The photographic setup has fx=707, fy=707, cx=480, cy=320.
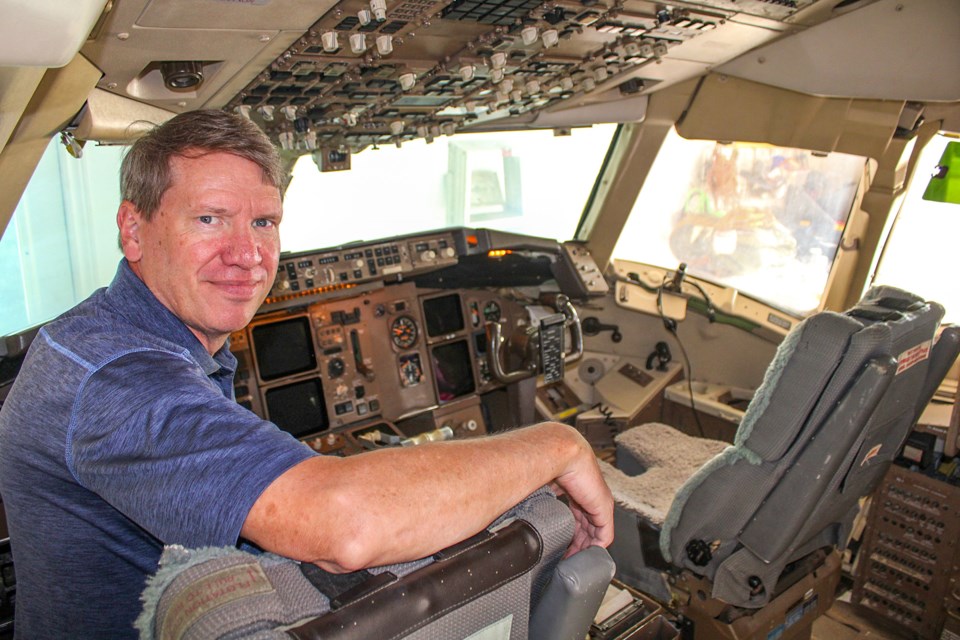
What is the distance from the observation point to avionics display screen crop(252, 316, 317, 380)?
11.3 feet

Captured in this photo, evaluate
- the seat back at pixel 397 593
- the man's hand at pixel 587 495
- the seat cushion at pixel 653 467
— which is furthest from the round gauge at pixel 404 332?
the seat back at pixel 397 593

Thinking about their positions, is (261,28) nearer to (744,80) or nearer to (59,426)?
(59,426)

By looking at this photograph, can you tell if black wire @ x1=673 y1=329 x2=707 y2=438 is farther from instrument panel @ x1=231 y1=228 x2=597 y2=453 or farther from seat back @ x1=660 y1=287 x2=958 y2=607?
seat back @ x1=660 y1=287 x2=958 y2=607

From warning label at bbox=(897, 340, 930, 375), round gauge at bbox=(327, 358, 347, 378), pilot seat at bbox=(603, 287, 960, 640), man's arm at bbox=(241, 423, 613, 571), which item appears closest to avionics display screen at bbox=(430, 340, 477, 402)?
round gauge at bbox=(327, 358, 347, 378)

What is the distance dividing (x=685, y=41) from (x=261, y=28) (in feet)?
5.80

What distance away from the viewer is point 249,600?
0.57 m

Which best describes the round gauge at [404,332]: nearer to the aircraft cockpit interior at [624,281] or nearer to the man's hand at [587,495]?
the aircraft cockpit interior at [624,281]

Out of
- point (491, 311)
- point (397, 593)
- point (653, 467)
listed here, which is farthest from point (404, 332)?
point (397, 593)

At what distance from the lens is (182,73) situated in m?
1.87


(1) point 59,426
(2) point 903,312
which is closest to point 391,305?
(2) point 903,312

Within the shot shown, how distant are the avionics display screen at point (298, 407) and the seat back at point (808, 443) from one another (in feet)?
6.37

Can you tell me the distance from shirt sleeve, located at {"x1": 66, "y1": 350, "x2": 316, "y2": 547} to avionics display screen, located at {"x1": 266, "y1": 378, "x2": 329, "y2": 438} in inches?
106

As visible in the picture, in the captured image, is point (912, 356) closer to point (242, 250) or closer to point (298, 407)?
point (242, 250)

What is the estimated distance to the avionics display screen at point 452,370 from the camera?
397 centimetres
